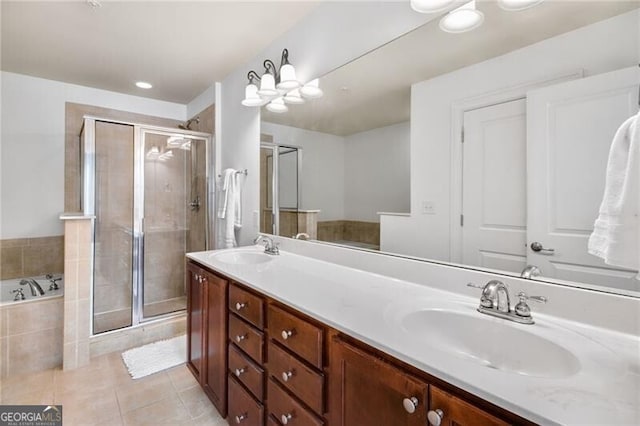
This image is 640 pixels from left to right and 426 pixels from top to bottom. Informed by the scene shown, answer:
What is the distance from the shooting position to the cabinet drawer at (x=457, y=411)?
57 centimetres

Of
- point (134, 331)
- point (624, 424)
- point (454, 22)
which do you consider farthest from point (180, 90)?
point (624, 424)

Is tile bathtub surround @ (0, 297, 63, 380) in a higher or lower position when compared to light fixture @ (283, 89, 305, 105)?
lower

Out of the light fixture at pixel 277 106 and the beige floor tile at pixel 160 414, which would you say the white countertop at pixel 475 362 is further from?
the light fixture at pixel 277 106

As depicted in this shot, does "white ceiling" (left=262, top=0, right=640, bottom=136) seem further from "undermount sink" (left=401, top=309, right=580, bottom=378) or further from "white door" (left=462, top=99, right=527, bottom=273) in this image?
"undermount sink" (left=401, top=309, right=580, bottom=378)

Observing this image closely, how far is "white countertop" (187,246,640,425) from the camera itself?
0.53 metres

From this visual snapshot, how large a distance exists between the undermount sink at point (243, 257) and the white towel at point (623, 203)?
5.41 ft

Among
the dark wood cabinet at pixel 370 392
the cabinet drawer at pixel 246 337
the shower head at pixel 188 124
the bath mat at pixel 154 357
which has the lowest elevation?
the bath mat at pixel 154 357

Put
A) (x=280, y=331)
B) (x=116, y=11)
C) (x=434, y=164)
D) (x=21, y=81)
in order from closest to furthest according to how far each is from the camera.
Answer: (x=280, y=331) < (x=434, y=164) < (x=116, y=11) < (x=21, y=81)

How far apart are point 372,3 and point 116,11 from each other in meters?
1.56

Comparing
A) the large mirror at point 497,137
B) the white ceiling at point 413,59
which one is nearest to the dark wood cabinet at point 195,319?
the large mirror at point 497,137

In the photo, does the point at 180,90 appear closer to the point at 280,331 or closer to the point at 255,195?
the point at 255,195

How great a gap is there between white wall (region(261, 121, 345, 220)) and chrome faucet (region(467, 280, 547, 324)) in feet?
2.95

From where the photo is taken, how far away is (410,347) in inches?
29.0
